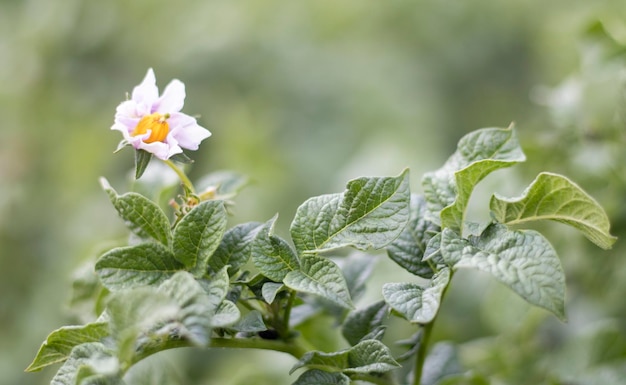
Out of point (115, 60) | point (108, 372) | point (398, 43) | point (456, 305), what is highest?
point (115, 60)

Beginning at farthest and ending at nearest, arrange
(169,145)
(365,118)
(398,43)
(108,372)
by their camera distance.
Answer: (398,43) < (365,118) < (169,145) < (108,372)

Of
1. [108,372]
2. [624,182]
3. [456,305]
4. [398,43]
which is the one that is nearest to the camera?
[108,372]

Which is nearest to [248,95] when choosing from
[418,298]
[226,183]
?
[226,183]

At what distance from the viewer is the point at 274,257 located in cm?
50

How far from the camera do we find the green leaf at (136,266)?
0.50m

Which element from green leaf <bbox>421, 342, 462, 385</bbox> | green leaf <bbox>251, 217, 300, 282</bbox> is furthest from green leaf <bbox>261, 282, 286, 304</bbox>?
green leaf <bbox>421, 342, 462, 385</bbox>

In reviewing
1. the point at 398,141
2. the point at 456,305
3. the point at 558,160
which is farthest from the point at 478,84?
the point at 558,160

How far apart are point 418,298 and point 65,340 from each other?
228mm

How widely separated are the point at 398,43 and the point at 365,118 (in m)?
0.27

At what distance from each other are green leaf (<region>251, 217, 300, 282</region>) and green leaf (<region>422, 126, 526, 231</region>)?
0.34 ft

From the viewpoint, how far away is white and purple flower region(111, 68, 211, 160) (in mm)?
531

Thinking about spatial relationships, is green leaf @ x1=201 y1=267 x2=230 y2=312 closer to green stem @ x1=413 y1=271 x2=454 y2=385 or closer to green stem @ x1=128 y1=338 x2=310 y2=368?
green stem @ x1=128 y1=338 x2=310 y2=368

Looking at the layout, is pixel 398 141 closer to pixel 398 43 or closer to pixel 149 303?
pixel 398 43

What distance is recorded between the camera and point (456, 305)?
1.20 meters
